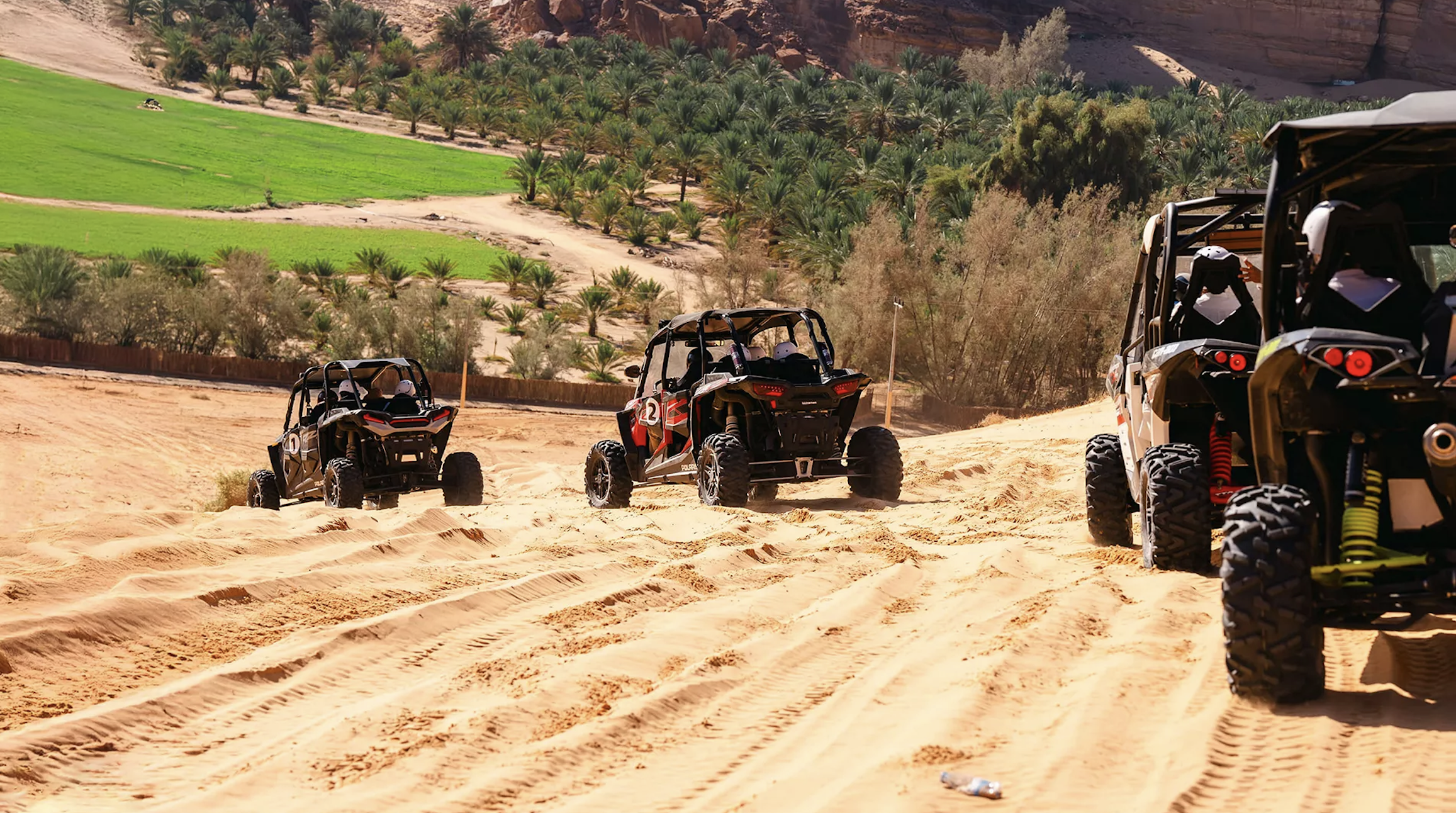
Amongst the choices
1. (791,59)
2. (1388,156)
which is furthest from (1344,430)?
(791,59)

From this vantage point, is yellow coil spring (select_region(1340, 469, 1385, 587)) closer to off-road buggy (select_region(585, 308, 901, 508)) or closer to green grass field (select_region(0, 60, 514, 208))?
off-road buggy (select_region(585, 308, 901, 508))

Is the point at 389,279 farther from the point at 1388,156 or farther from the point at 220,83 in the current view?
the point at 220,83

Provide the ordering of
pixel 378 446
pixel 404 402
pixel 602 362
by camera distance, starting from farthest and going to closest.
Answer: pixel 602 362
pixel 404 402
pixel 378 446

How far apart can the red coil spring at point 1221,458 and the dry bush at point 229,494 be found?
1437cm

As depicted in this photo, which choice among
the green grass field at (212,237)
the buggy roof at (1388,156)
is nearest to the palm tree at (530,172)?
the green grass field at (212,237)

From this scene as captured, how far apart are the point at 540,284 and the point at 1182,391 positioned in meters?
39.7

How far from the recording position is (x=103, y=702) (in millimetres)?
5125

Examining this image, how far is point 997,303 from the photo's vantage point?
33.1 meters

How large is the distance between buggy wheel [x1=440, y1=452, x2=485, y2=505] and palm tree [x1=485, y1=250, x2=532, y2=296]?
3149 cm

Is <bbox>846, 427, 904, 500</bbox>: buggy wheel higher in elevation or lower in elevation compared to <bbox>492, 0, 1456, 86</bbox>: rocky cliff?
lower

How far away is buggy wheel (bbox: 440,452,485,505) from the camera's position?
15992 mm

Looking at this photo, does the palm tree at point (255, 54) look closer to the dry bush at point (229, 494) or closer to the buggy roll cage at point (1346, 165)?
the dry bush at point (229, 494)

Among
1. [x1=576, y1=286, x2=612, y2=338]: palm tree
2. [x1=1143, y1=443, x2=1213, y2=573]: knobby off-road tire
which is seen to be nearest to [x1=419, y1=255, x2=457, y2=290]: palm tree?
[x1=576, y1=286, x2=612, y2=338]: palm tree

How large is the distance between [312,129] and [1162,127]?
50.2 metres
